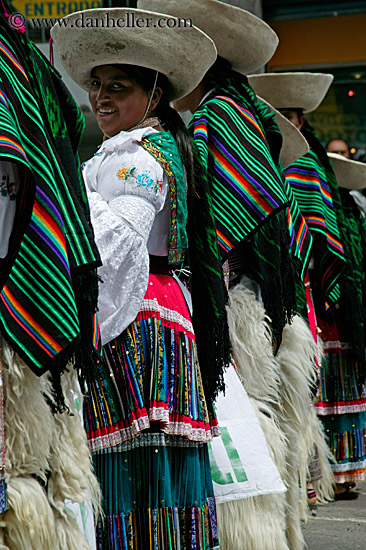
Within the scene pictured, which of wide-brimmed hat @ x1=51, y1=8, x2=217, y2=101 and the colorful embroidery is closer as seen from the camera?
the colorful embroidery

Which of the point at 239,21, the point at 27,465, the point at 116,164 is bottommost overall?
the point at 27,465

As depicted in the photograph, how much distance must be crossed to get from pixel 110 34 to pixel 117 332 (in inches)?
42.4

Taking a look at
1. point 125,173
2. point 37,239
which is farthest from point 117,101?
point 37,239

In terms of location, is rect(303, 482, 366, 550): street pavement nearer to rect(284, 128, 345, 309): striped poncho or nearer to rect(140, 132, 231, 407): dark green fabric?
rect(284, 128, 345, 309): striped poncho

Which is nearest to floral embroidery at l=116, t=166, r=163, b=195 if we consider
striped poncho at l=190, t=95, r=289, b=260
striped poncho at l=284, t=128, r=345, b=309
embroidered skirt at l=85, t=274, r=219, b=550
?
embroidered skirt at l=85, t=274, r=219, b=550

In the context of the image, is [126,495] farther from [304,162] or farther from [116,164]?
[304,162]

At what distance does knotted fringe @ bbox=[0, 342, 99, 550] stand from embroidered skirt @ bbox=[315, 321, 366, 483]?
3887 mm

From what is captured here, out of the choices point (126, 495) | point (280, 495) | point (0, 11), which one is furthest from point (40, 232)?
point (280, 495)

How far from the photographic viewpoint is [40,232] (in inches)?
75.7

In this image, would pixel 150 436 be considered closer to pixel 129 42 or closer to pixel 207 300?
pixel 207 300

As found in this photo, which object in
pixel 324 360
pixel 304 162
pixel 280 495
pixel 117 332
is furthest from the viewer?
pixel 324 360

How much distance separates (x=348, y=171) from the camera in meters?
6.03

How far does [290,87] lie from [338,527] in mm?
2488

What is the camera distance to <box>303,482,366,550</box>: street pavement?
4.36 meters
